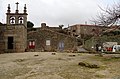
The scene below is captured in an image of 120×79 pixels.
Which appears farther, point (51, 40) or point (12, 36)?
point (51, 40)

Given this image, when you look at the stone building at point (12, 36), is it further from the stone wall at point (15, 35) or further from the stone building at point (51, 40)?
the stone building at point (51, 40)

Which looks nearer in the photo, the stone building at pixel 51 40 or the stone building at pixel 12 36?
the stone building at pixel 12 36

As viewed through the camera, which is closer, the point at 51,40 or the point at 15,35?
the point at 15,35

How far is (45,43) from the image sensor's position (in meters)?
39.8

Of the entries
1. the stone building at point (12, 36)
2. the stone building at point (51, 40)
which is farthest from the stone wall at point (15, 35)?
the stone building at point (51, 40)

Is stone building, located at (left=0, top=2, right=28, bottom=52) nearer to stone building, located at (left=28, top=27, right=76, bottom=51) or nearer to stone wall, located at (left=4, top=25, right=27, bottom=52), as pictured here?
stone wall, located at (left=4, top=25, right=27, bottom=52)

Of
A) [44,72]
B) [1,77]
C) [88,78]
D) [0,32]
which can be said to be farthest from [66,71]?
[0,32]

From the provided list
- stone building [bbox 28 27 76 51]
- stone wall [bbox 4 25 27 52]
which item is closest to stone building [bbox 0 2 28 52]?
stone wall [bbox 4 25 27 52]

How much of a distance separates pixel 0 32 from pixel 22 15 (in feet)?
9.32

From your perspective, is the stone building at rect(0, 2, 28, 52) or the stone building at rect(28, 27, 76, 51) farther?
the stone building at rect(28, 27, 76, 51)

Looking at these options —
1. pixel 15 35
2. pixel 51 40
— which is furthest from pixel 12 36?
pixel 51 40

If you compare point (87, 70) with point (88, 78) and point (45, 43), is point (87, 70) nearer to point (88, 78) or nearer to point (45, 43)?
point (88, 78)

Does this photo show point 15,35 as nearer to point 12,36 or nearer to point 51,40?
point 12,36

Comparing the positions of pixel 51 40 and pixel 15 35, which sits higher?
pixel 51 40
